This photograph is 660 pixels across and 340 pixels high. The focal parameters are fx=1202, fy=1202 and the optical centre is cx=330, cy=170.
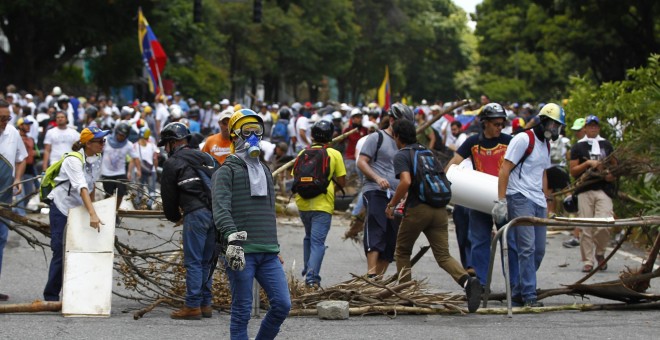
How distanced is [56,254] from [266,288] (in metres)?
3.21

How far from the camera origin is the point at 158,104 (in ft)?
92.7

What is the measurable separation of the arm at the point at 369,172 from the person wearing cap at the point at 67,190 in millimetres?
2417

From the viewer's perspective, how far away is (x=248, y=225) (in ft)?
24.4

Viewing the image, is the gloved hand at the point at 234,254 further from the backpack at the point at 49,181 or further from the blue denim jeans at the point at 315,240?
the blue denim jeans at the point at 315,240

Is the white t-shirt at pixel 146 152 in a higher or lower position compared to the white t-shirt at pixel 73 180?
higher

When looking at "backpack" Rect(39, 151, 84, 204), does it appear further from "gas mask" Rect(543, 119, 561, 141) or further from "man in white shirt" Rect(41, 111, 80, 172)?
"man in white shirt" Rect(41, 111, 80, 172)

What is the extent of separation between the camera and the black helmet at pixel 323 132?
11.2m

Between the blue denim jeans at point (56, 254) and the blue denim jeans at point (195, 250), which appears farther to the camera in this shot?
the blue denim jeans at point (56, 254)

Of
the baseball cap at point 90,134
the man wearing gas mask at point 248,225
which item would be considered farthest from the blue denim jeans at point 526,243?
the baseball cap at point 90,134

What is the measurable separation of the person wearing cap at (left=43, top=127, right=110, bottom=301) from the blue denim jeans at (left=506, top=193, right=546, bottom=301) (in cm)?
356

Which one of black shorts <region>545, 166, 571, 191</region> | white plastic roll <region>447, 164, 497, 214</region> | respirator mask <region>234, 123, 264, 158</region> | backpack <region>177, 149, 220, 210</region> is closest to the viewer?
respirator mask <region>234, 123, 264, 158</region>

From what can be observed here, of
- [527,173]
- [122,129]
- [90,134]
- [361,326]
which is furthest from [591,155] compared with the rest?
[122,129]

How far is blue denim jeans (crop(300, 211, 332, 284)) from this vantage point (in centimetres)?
1100

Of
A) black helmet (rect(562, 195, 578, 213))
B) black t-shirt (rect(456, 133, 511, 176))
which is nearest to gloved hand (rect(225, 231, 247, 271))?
black t-shirt (rect(456, 133, 511, 176))
